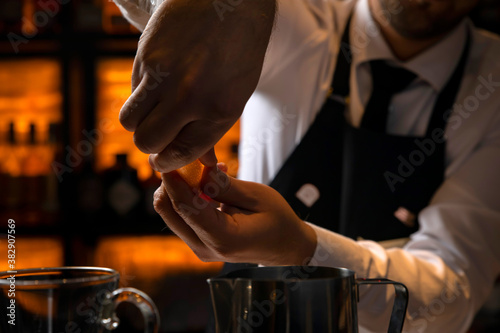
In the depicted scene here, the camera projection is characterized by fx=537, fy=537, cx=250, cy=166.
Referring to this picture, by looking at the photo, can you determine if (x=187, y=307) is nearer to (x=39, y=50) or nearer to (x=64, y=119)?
(x=64, y=119)

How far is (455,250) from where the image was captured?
125 centimetres

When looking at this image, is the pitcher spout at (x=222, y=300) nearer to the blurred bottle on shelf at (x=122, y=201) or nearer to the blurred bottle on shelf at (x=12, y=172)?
the blurred bottle on shelf at (x=122, y=201)

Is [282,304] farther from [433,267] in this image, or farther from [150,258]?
[150,258]

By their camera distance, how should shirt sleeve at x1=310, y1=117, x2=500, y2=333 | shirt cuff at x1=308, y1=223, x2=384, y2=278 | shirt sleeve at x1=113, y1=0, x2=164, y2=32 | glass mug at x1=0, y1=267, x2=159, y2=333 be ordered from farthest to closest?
shirt sleeve at x1=310, y1=117, x2=500, y2=333
shirt cuff at x1=308, y1=223, x2=384, y2=278
shirt sleeve at x1=113, y1=0, x2=164, y2=32
glass mug at x1=0, y1=267, x2=159, y2=333

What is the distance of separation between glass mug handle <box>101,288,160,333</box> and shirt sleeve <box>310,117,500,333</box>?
0.65m

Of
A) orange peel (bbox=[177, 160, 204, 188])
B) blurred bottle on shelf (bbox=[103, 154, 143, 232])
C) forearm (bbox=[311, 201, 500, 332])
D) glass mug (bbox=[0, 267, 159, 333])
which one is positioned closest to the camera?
glass mug (bbox=[0, 267, 159, 333])

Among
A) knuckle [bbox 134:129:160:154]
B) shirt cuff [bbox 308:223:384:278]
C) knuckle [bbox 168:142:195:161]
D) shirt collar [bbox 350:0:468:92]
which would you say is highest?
shirt collar [bbox 350:0:468:92]

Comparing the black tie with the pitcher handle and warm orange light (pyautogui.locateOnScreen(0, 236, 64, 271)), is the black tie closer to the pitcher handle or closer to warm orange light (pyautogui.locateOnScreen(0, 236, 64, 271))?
the pitcher handle

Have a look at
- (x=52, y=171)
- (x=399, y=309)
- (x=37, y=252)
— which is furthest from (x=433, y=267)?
(x=37, y=252)

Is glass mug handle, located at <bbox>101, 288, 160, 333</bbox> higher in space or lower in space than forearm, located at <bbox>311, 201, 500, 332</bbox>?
higher

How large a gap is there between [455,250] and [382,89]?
1.41ft

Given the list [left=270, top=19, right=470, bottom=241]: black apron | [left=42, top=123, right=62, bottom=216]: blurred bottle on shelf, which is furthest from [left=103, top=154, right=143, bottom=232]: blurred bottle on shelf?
[left=270, top=19, right=470, bottom=241]: black apron

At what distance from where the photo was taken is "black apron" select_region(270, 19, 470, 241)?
4.21ft

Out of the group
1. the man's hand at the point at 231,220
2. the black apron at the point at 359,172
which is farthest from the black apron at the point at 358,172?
the man's hand at the point at 231,220
